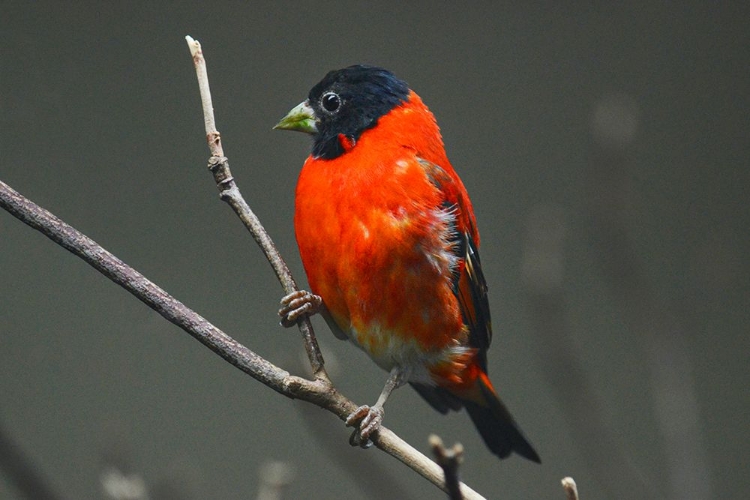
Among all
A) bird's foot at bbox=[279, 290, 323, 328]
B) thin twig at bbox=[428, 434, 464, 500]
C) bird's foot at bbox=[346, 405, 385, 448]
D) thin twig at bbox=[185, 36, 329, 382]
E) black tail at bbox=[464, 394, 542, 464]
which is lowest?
black tail at bbox=[464, 394, 542, 464]

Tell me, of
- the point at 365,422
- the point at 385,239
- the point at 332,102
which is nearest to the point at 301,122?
the point at 332,102

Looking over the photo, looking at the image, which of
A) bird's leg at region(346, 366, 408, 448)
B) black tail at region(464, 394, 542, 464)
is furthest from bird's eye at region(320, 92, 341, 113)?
black tail at region(464, 394, 542, 464)

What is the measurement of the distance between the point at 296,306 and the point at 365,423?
28cm

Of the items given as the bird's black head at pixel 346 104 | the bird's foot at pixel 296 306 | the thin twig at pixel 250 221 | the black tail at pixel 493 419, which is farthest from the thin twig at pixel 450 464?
the black tail at pixel 493 419

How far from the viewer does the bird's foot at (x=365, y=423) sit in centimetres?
171

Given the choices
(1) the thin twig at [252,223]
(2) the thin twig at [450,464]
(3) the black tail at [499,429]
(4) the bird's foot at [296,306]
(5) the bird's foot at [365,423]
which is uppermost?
(1) the thin twig at [252,223]

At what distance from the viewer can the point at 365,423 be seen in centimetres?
176

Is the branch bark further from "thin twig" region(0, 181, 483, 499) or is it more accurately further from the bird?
the bird

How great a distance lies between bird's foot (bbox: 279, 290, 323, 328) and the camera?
1.78m

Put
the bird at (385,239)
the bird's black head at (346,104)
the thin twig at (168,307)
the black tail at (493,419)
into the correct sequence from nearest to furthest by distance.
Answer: the thin twig at (168,307), the bird at (385,239), the bird's black head at (346,104), the black tail at (493,419)

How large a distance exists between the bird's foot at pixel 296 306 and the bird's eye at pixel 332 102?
0.47 meters

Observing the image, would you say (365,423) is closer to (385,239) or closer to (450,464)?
(385,239)

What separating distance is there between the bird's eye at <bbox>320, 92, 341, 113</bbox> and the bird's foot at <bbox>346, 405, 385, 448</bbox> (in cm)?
72

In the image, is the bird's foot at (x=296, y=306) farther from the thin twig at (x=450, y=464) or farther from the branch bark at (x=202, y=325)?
the thin twig at (x=450, y=464)
